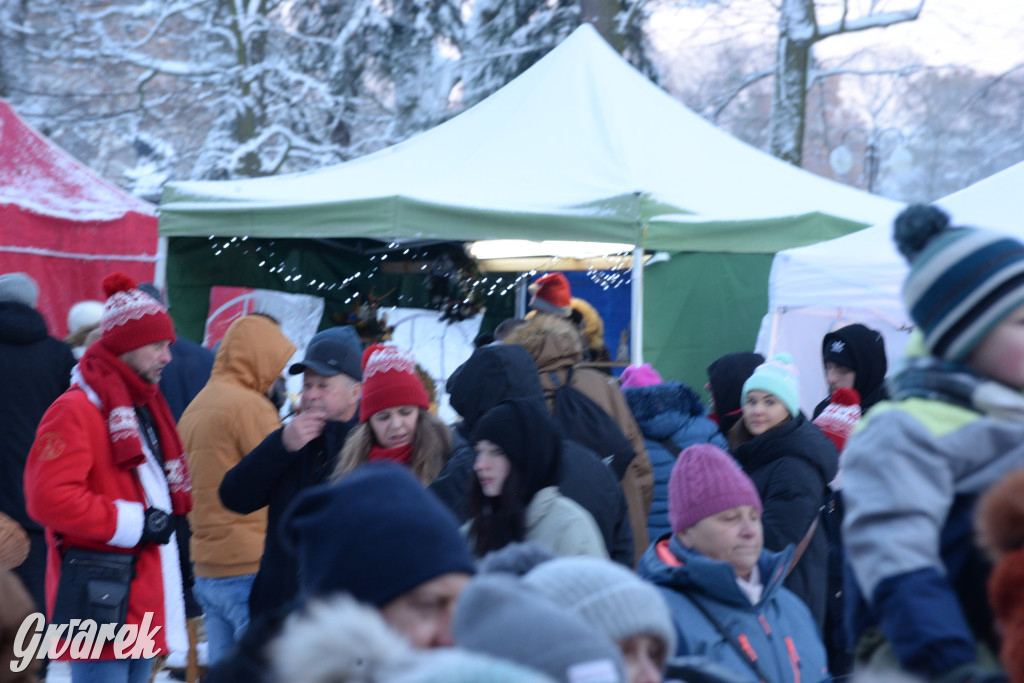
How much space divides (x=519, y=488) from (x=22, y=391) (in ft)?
9.96

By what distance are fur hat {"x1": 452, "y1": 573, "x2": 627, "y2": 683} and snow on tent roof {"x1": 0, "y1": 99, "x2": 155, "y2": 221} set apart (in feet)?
26.6

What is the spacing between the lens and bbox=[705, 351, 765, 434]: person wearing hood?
5336 millimetres

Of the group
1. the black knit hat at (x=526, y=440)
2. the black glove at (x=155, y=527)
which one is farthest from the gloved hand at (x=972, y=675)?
the black glove at (x=155, y=527)

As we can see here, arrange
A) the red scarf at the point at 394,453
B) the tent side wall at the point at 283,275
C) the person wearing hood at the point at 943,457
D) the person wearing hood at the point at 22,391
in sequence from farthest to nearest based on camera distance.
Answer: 1. the tent side wall at the point at 283,275
2. the person wearing hood at the point at 22,391
3. the red scarf at the point at 394,453
4. the person wearing hood at the point at 943,457

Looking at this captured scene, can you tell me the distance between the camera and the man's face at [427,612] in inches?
68.0

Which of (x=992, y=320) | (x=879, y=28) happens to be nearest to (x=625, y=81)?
(x=992, y=320)

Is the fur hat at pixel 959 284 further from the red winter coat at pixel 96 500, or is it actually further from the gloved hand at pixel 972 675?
the red winter coat at pixel 96 500

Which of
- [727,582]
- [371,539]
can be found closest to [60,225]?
[727,582]

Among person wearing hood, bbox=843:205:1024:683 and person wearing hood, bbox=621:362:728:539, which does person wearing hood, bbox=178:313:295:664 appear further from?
person wearing hood, bbox=843:205:1024:683

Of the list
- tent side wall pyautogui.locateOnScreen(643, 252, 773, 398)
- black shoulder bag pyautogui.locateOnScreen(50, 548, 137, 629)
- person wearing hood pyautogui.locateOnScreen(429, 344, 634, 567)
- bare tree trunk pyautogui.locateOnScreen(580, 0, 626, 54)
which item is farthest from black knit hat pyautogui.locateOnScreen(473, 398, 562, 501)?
bare tree trunk pyautogui.locateOnScreen(580, 0, 626, 54)

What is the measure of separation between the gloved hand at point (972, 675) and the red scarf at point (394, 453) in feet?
8.00

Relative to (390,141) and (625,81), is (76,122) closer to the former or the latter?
(390,141)

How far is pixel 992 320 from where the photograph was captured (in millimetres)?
1538

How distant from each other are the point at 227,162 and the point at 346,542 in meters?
15.8
